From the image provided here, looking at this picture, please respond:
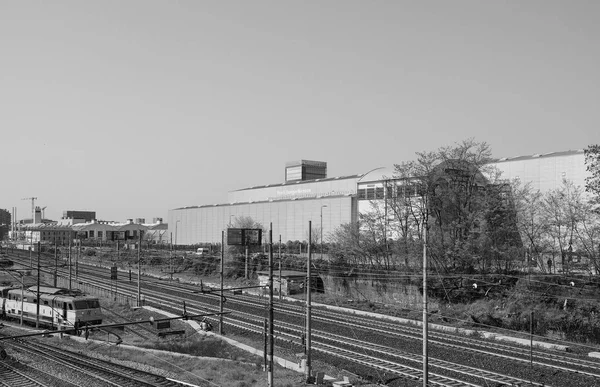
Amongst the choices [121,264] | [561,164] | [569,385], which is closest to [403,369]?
[569,385]

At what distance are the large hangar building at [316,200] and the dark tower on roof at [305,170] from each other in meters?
54.3

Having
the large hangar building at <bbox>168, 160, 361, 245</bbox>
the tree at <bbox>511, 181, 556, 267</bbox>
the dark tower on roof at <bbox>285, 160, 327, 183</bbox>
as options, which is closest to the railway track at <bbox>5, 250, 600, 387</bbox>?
the tree at <bbox>511, 181, 556, 267</bbox>

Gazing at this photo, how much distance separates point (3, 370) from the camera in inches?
1097

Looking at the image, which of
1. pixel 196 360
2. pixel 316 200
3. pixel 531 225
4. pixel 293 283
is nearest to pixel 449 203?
pixel 531 225

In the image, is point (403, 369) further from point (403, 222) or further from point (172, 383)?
point (403, 222)

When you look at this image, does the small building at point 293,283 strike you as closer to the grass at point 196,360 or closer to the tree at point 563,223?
the grass at point 196,360

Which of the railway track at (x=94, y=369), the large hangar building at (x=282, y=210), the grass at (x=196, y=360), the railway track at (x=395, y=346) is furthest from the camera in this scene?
the large hangar building at (x=282, y=210)

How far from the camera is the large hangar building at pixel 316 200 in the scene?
66.2 meters

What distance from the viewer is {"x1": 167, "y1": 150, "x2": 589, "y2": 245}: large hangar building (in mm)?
66250

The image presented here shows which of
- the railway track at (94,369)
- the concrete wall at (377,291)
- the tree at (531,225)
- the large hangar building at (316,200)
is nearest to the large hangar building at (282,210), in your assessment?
the large hangar building at (316,200)

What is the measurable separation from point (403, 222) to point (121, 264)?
62.8 meters

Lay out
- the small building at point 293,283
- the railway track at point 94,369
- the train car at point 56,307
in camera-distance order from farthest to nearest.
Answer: the small building at point 293,283
the train car at point 56,307
the railway track at point 94,369

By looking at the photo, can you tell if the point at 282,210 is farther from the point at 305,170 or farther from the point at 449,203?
the point at 305,170

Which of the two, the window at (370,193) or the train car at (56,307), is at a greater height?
the window at (370,193)
